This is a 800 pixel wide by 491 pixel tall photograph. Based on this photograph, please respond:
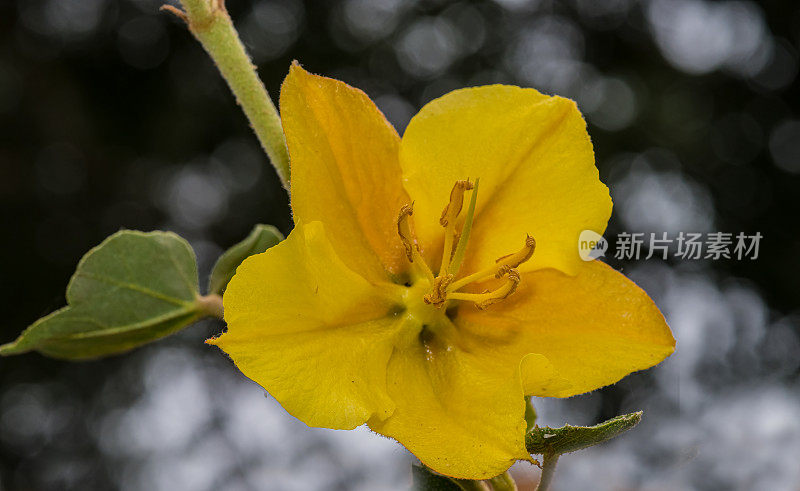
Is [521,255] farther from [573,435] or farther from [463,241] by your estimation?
[573,435]

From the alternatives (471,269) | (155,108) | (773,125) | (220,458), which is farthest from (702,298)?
(471,269)

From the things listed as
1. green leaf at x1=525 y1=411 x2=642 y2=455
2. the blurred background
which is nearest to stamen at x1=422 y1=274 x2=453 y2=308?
green leaf at x1=525 y1=411 x2=642 y2=455

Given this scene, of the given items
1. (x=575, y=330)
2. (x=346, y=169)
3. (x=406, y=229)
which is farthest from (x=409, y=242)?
(x=575, y=330)

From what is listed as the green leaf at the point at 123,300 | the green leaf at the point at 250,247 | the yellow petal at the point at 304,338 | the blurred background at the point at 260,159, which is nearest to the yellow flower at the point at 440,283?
the yellow petal at the point at 304,338

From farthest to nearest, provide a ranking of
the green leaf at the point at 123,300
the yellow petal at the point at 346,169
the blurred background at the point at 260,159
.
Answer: the blurred background at the point at 260,159 < the green leaf at the point at 123,300 < the yellow petal at the point at 346,169

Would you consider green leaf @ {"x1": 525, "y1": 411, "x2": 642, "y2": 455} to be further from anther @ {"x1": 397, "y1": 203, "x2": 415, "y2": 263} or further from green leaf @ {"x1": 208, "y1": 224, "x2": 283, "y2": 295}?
green leaf @ {"x1": 208, "y1": 224, "x2": 283, "y2": 295}

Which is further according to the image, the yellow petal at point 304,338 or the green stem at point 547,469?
the green stem at point 547,469

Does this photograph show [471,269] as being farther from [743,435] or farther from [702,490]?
[743,435]

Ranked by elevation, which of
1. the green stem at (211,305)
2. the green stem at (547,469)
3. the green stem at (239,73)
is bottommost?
the green stem at (547,469)

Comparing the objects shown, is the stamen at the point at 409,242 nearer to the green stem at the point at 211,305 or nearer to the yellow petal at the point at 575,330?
the yellow petal at the point at 575,330
